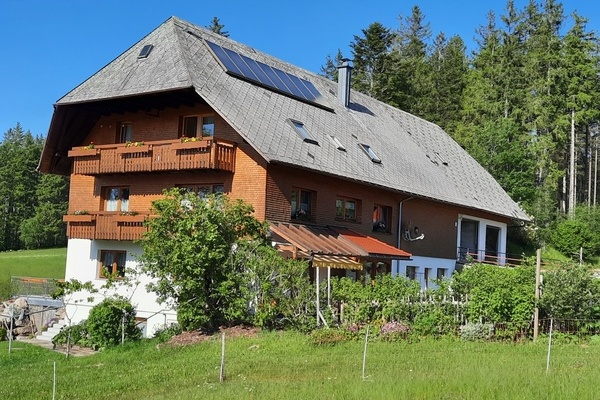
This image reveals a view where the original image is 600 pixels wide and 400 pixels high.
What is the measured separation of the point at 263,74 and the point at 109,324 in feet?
38.2

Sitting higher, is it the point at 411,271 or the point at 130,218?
the point at 130,218

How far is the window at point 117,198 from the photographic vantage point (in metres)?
25.9

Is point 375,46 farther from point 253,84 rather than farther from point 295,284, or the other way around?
point 295,284

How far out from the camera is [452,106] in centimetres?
6244

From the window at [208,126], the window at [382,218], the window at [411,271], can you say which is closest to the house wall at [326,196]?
the window at [382,218]

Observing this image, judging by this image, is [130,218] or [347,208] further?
[347,208]

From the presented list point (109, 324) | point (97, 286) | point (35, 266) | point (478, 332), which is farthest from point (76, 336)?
Answer: point (35, 266)

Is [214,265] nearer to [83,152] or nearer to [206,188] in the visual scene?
[206,188]

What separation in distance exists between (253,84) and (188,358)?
12.6 metres

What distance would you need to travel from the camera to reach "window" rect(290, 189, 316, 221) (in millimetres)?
23547

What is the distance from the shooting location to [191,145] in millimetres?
22031

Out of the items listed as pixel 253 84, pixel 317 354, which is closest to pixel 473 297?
pixel 317 354

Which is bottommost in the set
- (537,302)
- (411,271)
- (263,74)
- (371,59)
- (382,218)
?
(537,302)

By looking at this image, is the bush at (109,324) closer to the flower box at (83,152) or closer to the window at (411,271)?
the flower box at (83,152)
